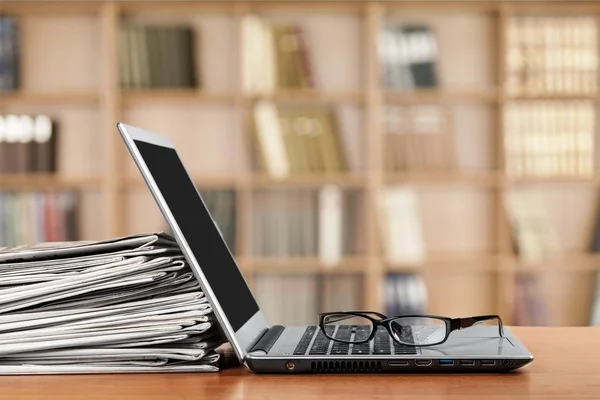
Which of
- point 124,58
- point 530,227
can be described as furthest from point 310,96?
point 530,227

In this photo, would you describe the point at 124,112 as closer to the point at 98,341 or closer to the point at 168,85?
the point at 168,85

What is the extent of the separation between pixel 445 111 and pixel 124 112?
148 cm

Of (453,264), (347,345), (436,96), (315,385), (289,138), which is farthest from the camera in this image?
(453,264)

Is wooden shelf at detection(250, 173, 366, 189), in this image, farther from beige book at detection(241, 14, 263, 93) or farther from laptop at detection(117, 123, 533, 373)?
laptop at detection(117, 123, 533, 373)

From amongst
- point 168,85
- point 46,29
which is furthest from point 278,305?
point 46,29

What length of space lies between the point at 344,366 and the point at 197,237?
0.78 feet

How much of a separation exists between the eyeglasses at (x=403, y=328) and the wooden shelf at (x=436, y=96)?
113 inches

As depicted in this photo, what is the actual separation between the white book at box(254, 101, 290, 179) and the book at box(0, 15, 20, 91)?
3.63 ft

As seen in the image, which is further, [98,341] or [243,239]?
[243,239]

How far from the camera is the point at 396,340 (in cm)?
100

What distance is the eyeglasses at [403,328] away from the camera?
1007 mm

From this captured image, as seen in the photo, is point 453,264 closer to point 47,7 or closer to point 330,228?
point 330,228

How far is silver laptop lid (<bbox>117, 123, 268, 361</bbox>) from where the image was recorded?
3.14ft

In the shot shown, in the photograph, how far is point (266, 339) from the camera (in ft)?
3.51
